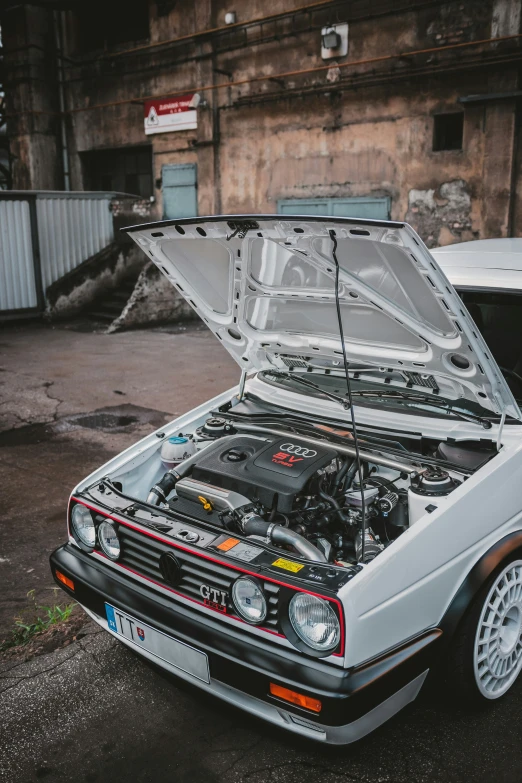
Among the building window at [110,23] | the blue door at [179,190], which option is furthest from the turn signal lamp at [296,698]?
the building window at [110,23]

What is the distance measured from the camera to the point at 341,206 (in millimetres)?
12672

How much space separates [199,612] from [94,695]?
83cm

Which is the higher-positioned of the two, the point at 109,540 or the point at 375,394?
the point at 375,394

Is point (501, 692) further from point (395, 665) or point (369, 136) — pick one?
point (369, 136)

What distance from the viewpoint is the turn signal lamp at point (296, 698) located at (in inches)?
76.8

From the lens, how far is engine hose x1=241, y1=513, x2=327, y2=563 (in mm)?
2354

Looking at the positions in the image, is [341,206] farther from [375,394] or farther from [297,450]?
[297,450]

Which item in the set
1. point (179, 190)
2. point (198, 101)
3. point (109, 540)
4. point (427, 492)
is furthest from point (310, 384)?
point (179, 190)

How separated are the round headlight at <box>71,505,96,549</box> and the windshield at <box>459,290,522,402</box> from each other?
2.07m

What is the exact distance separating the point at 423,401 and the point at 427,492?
70 cm

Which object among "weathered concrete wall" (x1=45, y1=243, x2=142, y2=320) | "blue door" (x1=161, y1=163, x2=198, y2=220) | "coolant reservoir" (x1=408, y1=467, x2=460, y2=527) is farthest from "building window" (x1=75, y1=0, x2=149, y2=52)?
"coolant reservoir" (x1=408, y1=467, x2=460, y2=527)

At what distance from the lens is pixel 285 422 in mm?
3211

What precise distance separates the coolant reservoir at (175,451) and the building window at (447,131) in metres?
10.0

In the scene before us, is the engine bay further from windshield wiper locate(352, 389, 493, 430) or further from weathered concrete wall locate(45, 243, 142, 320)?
weathered concrete wall locate(45, 243, 142, 320)
